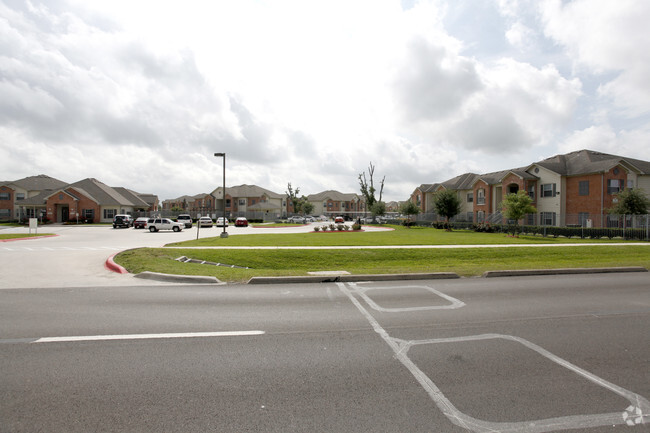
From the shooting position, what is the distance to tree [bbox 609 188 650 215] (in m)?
27.8

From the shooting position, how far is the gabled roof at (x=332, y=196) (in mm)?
116438

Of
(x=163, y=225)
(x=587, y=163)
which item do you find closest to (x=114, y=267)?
(x=163, y=225)

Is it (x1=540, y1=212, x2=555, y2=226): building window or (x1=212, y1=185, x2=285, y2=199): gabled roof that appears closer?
(x1=540, y1=212, x2=555, y2=226): building window

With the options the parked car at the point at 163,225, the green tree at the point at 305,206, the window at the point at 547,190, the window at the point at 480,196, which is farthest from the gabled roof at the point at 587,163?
the green tree at the point at 305,206

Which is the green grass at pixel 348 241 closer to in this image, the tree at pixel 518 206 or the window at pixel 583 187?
the tree at pixel 518 206

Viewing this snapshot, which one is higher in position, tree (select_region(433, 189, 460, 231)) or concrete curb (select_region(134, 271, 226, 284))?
tree (select_region(433, 189, 460, 231))

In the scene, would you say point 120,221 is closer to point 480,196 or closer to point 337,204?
point 480,196

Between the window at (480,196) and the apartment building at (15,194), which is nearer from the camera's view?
the window at (480,196)

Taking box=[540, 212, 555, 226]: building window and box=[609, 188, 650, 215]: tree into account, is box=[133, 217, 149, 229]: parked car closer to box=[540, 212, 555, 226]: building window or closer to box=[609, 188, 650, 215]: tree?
box=[540, 212, 555, 226]: building window

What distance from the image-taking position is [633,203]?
27.9 m

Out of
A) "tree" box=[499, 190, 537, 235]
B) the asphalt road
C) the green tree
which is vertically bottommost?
the asphalt road

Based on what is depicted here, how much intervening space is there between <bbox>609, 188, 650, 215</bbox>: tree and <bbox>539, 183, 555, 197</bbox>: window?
30.4ft

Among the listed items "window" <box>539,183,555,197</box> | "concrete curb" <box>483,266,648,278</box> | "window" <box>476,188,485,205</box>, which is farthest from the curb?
"window" <box>476,188,485,205</box>

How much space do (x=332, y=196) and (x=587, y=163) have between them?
281ft
